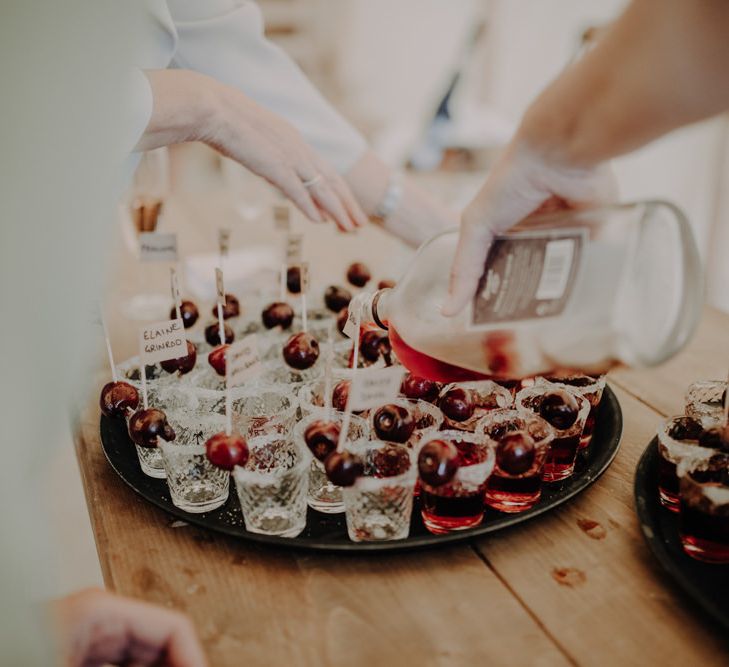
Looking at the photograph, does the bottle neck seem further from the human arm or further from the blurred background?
the blurred background

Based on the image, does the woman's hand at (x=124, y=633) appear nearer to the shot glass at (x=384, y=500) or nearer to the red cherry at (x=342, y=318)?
the shot glass at (x=384, y=500)

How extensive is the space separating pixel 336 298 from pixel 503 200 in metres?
0.65

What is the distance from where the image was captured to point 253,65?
150 cm

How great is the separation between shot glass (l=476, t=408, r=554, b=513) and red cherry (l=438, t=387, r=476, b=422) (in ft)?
0.12

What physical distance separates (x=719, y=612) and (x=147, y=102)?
3.17ft

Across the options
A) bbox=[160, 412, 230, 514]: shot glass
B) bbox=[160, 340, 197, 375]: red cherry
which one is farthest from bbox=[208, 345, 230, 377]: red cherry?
bbox=[160, 412, 230, 514]: shot glass

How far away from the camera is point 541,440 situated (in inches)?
35.6

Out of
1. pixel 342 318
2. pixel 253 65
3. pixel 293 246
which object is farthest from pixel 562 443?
pixel 253 65

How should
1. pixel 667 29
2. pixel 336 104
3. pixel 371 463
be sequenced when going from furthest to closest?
pixel 336 104 → pixel 371 463 → pixel 667 29

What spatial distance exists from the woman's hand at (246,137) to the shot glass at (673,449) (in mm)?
715

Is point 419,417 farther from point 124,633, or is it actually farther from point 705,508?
point 124,633

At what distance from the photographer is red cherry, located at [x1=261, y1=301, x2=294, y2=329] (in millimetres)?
1378

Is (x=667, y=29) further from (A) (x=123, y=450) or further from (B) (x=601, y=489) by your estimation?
(A) (x=123, y=450)

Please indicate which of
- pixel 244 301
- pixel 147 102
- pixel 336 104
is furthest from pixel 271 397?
pixel 336 104
